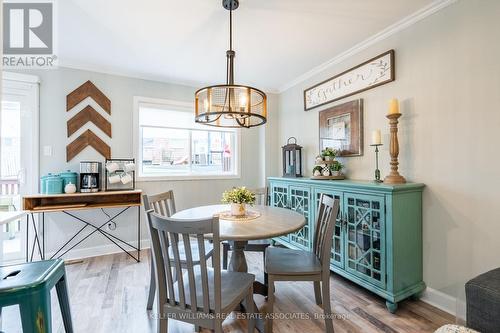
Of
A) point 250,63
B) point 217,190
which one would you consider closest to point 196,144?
point 217,190

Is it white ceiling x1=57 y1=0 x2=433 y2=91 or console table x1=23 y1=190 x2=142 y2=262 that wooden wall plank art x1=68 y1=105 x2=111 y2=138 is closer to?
white ceiling x1=57 y1=0 x2=433 y2=91

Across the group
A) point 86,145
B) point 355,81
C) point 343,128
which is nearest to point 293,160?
point 343,128

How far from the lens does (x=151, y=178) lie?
11.5 feet

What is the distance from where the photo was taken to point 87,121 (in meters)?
3.17

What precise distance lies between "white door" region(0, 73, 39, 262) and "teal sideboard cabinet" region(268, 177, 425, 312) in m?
3.45

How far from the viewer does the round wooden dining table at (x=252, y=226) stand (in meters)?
1.59

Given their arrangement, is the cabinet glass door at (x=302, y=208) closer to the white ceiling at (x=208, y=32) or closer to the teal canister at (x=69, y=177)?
the white ceiling at (x=208, y=32)

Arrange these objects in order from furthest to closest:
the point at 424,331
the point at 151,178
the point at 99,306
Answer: the point at 151,178, the point at 99,306, the point at 424,331

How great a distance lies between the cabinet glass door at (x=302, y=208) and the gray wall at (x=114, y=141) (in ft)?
3.97

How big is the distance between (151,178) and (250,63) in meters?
2.07

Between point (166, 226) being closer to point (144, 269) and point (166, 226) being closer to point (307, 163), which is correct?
point (144, 269)

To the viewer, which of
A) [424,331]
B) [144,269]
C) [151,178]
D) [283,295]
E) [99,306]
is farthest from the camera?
[151,178]

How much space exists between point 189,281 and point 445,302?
2.09 metres

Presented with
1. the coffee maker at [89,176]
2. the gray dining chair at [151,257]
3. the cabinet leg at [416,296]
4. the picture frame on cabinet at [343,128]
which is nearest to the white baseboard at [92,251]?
the coffee maker at [89,176]
